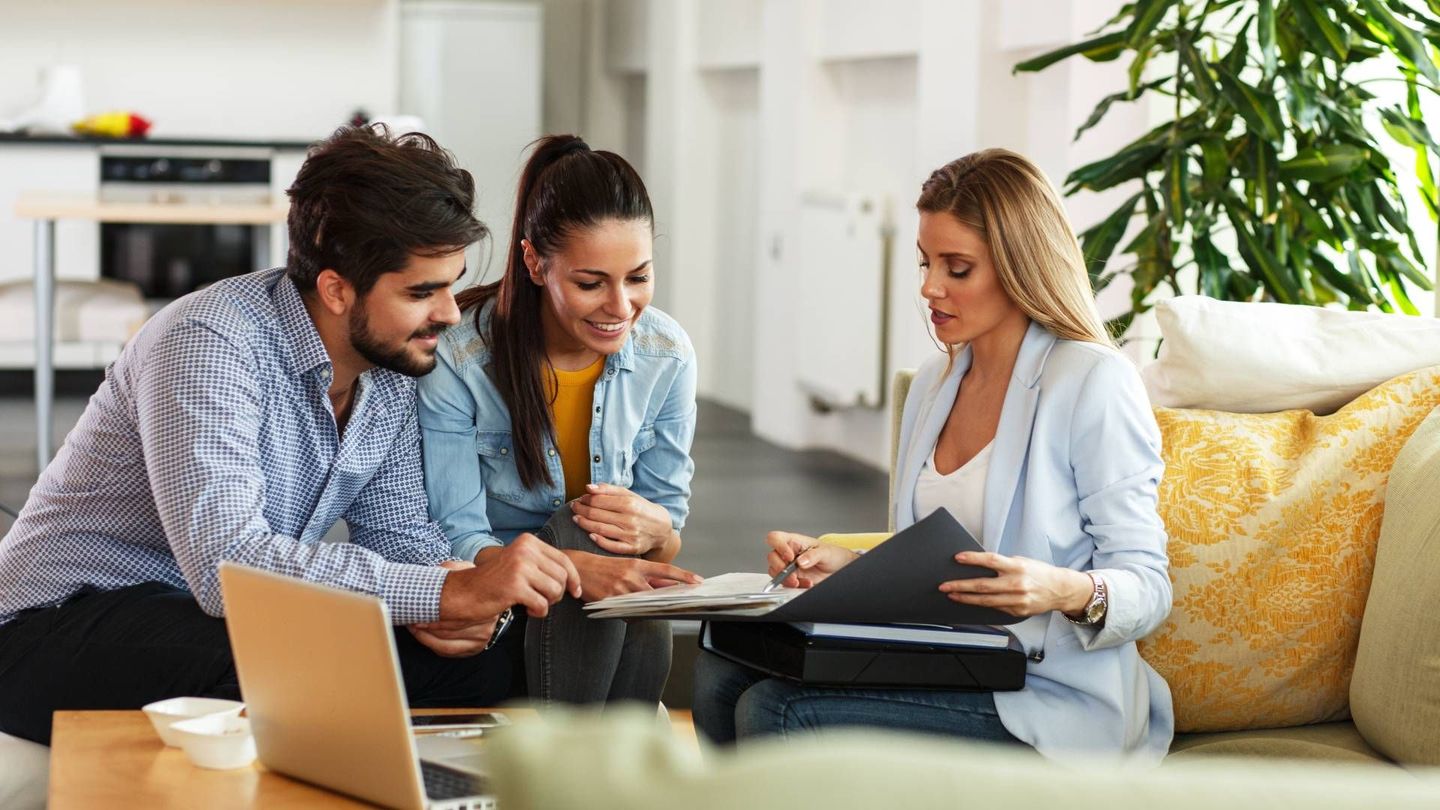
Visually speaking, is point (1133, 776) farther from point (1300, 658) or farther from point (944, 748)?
point (1300, 658)

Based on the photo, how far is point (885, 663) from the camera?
181 cm

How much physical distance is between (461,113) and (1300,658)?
7.54m

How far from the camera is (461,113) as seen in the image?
29.5 ft

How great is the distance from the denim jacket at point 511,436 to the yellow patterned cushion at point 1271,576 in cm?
67

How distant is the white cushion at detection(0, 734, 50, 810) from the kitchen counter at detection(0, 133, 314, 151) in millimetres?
5504

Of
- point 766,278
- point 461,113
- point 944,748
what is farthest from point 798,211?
point 944,748

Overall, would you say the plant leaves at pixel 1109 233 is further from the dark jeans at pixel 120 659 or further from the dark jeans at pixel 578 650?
the dark jeans at pixel 120 659

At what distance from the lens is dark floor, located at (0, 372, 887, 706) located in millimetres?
4926

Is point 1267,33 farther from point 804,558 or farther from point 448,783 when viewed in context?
point 448,783

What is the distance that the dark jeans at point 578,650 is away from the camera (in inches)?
80.7

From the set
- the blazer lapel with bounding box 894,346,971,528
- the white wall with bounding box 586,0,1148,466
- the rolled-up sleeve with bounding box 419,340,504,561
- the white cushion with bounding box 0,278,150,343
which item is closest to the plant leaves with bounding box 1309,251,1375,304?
the white wall with bounding box 586,0,1148,466

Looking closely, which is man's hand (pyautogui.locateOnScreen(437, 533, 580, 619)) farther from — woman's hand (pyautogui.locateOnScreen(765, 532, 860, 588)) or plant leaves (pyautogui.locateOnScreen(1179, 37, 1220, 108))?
plant leaves (pyautogui.locateOnScreen(1179, 37, 1220, 108))

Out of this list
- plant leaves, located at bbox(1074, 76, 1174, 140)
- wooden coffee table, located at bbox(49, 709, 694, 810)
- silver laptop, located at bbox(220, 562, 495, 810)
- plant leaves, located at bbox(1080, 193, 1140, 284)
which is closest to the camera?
silver laptop, located at bbox(220, 562, 495, 810)

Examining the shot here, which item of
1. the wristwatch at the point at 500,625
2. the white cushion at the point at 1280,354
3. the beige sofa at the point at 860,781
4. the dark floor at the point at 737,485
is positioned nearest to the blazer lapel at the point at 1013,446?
the white cushion at the point at 1280,354
